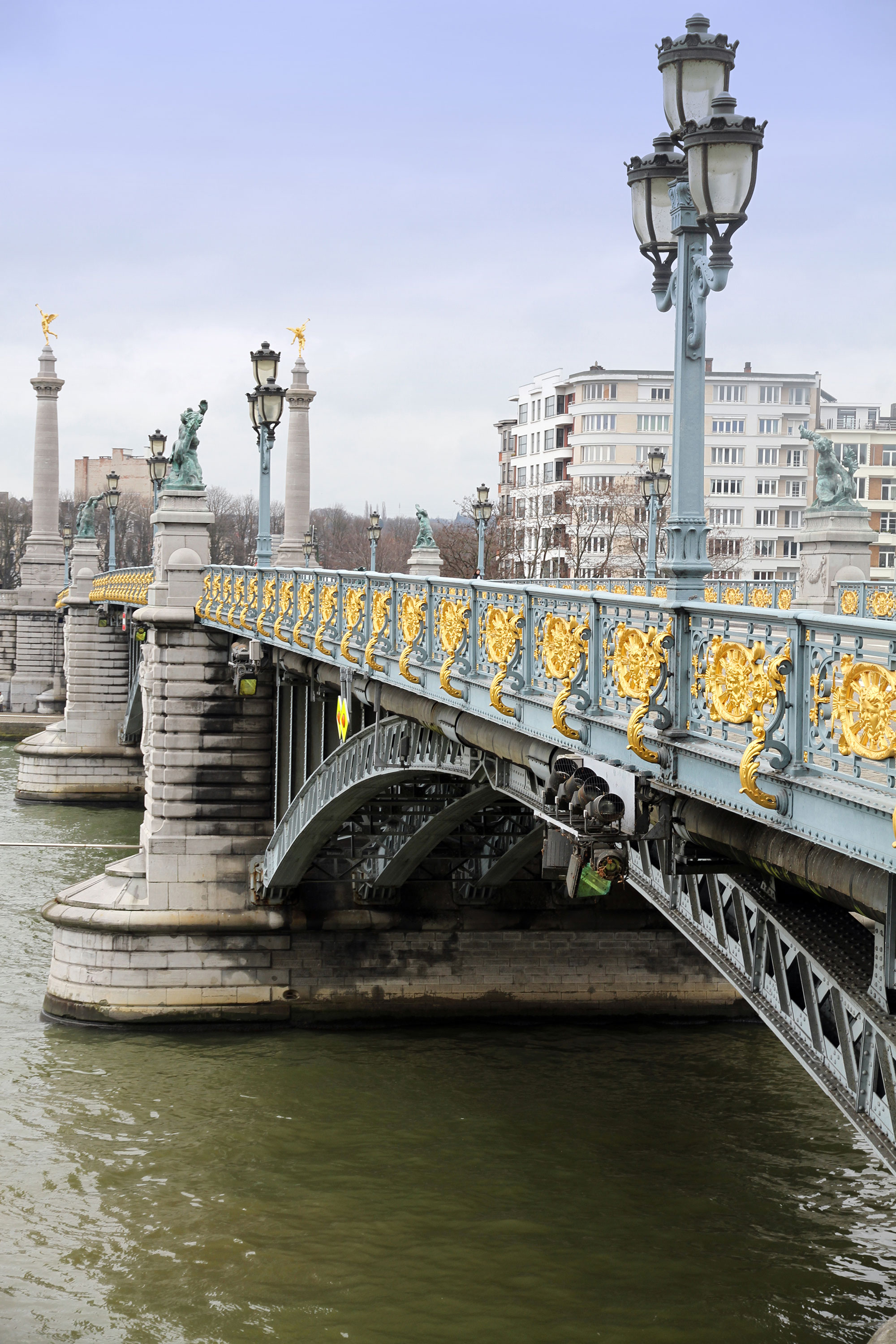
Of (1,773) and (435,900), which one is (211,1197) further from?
(1,773)

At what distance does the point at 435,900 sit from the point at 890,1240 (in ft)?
32.3

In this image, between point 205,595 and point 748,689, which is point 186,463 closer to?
point 205,595

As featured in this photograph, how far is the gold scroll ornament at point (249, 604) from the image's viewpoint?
22.9 metres

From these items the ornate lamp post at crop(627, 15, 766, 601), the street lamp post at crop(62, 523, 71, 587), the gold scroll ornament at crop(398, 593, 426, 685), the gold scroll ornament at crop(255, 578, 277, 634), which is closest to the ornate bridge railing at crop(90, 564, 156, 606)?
the gold scroll ornament at crop(255, 578, 277, 634)

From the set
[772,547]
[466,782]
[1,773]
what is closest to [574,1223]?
[466,782]

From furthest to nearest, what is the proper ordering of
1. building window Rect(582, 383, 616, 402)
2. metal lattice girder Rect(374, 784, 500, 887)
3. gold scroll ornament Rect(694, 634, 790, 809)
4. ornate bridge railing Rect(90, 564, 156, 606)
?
building window Rect(582, 383, 616, 402)
ornate bridge railing Rect(90, 564, 156, 606)
metal lattice girder Rect(374, 784, 500, 887)
gold scroll ornament Rect(694, 634, 790, 809)

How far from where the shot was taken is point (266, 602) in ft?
71.7

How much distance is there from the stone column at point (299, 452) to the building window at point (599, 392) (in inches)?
1308

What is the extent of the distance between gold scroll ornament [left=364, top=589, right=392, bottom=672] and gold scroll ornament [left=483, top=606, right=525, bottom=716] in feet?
12.5

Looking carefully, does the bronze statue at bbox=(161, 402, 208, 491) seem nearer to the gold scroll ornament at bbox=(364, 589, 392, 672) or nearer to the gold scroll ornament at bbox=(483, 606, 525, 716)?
the gold scroll ornament at bbox=(364, 589, 392, 672)

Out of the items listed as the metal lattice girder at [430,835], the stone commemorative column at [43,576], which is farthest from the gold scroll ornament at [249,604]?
the stone commemorative column at [43,576]

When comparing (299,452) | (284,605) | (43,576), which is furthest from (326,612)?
(43,576)

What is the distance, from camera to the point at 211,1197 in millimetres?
17609

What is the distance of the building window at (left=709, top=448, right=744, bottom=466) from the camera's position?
84.3 meters
